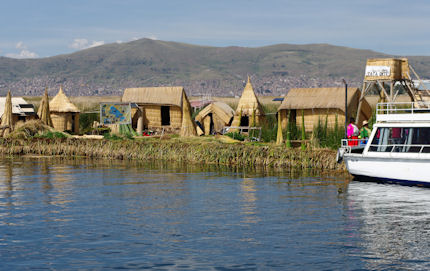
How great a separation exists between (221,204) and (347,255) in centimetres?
676

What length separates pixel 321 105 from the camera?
40500mm

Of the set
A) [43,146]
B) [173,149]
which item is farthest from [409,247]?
[43,146]

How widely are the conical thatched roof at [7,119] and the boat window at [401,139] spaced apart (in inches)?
924

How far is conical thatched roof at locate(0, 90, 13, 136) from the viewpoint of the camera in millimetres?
40656

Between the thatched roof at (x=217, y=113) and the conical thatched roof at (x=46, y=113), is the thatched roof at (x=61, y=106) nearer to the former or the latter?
the conical thatched roof at (x=46, y=113)

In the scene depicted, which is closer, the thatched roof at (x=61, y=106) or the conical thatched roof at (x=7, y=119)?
the conical thatched roof at (x=7, y=119)

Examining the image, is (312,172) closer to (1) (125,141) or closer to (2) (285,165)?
(2) (285,165)

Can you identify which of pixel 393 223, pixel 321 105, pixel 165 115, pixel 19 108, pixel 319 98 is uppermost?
pixel 319 98

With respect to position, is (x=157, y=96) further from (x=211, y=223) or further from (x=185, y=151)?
(x=211, y=223)

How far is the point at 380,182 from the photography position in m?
26.5

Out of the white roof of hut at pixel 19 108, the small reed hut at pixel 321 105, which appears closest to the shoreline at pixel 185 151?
the white roof of hut at pixel 19 108

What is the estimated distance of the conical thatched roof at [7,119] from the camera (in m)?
40.7

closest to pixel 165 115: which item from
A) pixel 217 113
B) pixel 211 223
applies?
pixel 217 113

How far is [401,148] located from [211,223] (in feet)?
35.8
